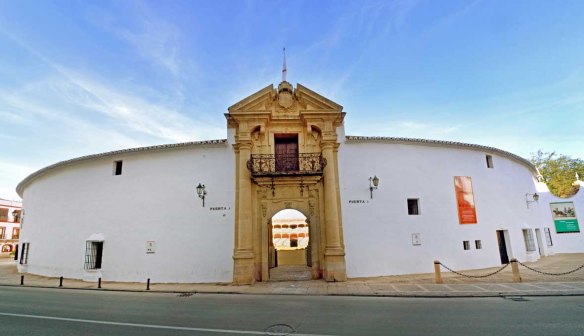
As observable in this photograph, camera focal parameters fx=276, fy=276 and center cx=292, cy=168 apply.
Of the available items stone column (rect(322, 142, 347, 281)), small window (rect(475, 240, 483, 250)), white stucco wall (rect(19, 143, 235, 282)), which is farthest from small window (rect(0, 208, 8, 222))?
small window (rect(475, 240, 483, 250))

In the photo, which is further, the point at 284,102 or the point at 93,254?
the point at 93,254

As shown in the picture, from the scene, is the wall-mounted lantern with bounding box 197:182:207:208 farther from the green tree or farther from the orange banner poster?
the green tree

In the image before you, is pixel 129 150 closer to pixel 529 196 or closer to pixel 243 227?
pixel 243 227

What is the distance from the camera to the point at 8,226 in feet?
142

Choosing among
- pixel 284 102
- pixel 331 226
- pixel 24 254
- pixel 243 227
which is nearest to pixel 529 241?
pixel 331 226

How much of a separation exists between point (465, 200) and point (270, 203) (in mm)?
11431

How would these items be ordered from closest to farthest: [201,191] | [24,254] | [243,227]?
[243,227] < [201,191] < [24,254]

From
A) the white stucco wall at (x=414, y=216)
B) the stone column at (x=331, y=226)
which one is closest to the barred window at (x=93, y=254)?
the stone column at (x=331, y=226)

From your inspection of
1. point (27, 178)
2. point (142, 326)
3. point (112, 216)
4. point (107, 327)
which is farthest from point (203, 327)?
point (27, 178)

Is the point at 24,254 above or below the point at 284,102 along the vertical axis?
below

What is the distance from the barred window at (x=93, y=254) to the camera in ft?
49.1

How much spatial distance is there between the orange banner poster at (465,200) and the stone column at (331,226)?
24.8ft

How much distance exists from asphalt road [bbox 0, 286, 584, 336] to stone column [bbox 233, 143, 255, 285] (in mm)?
2235

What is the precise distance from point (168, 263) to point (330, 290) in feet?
27.0
